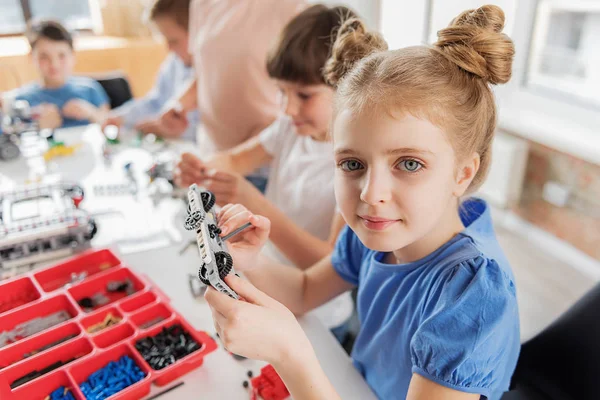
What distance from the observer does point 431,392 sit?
1.95ft

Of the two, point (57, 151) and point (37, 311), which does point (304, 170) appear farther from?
point (57, 151)

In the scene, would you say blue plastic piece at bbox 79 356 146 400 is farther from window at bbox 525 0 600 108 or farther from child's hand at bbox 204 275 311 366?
window at bbox 525 0 600 108

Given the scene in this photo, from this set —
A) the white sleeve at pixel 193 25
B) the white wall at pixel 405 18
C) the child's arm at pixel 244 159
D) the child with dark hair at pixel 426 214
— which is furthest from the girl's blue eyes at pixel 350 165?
the white wall at pixel 405 18

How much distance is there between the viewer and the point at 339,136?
25.7 inches

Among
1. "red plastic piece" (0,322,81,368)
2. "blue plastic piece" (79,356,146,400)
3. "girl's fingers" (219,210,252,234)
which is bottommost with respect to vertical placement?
"blue plastic piece" (79,356,146,400)

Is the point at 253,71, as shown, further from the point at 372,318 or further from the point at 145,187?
the point at 372,318

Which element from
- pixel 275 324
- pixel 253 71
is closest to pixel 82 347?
pixel 275 324

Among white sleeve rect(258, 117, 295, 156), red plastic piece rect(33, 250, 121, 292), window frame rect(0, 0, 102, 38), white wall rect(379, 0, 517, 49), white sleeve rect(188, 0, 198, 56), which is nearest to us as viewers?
red plastic piece rect(33, 250, 121, 292)

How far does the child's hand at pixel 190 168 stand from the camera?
3.67 ft

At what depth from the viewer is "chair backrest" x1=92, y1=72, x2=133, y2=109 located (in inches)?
102

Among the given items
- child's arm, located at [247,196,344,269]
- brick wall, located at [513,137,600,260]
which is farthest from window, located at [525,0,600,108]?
child's arm, located at [247,196,344,269]

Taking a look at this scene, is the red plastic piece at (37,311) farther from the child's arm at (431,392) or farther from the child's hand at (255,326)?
the child's arm at (431,392)

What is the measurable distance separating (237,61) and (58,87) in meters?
1.21

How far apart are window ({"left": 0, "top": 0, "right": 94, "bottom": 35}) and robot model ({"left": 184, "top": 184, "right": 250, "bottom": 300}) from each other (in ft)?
10.1
